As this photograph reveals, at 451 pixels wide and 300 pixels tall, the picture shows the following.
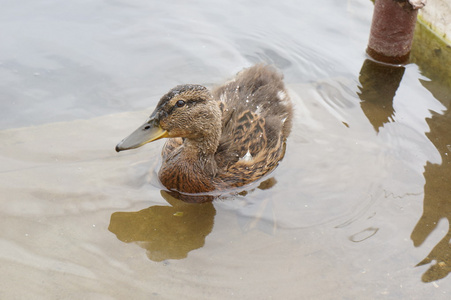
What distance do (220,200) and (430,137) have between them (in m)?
2.33

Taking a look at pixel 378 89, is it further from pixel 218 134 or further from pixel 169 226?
pixel 169 226

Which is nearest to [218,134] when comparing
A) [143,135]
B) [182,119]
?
[182,119]

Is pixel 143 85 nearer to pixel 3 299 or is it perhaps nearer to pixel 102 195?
pixel 102 195

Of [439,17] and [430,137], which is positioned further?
[439,17]

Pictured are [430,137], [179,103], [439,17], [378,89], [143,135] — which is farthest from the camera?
[439,17]

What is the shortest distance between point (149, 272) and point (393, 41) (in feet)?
13.7

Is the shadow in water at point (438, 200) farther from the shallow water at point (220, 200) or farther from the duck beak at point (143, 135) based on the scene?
the duck beak at point (143, 135)

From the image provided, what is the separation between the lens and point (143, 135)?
4395 mm

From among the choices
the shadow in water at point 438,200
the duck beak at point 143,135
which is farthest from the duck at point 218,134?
the shadow in water at point 438,200

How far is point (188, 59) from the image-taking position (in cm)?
673

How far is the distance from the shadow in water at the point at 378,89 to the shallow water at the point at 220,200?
0.02 metres

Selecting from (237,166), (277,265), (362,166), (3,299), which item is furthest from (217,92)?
(3,299)

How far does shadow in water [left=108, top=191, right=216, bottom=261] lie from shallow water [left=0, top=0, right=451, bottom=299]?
14mm

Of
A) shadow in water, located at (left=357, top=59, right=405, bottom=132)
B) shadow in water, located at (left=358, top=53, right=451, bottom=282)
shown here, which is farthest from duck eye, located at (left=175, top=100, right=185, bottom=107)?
shadow in water, located at (left=357, top=59, right=405, bottom=132)
